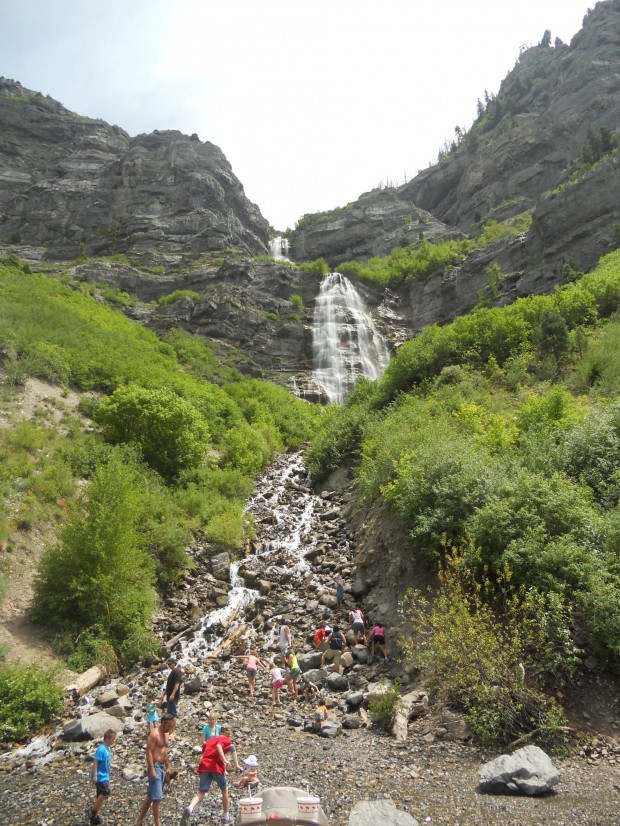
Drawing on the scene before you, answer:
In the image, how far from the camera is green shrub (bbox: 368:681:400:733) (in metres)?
9.98

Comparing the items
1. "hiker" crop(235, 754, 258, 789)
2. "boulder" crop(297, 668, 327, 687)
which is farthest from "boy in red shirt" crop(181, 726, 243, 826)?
"boulder" crop(297, 668, 327, 687)

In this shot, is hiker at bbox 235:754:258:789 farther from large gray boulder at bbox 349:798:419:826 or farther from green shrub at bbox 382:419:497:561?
green shrub at bbox 382:419:497:561

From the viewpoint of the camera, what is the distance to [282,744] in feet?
32.1

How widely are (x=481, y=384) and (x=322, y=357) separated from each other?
29.4m

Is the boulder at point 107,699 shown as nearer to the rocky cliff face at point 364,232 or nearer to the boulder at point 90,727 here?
the boulder at point 90,727

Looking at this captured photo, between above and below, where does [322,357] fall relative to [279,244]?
below

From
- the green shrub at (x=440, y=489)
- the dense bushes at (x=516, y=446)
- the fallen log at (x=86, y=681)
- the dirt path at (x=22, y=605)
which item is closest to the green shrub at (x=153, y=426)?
the dirt path at (x=22, y=605)

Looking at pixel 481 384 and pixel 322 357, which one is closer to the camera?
pixel 481 384

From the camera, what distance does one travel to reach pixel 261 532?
2345 centimetres

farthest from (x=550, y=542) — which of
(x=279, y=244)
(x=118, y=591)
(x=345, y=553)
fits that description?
(x=279, y=244)

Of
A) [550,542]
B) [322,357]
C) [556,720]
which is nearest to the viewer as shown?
[556,720]

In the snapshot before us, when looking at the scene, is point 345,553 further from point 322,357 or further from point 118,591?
point 322,357

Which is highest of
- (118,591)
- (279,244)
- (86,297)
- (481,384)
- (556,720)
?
(279,244)

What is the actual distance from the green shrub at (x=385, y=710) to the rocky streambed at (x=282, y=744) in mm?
217
